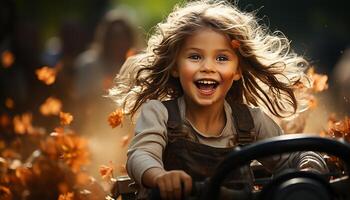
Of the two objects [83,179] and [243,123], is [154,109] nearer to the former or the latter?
[243,123]

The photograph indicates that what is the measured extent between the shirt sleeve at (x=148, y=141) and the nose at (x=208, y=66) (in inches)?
10.6

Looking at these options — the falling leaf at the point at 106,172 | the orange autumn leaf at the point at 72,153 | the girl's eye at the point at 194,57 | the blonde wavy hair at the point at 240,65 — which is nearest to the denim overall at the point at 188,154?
the girl's eye at the point at 194,57

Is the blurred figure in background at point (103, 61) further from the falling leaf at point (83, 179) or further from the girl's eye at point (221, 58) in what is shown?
the girl's eye at point (221, 58)

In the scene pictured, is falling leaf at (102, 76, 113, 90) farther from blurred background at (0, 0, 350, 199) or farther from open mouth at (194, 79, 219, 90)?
open mouth at (194, 79, 219, 90)

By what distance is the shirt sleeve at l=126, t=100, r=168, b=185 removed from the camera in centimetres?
498

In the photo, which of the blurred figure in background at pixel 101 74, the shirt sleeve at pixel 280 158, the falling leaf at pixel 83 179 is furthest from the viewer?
the blurred figure in background at pixel 101 74

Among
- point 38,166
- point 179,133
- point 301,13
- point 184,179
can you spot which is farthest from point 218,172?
point 301,13

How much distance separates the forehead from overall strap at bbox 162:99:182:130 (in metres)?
0.30

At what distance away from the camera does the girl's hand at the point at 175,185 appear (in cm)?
437

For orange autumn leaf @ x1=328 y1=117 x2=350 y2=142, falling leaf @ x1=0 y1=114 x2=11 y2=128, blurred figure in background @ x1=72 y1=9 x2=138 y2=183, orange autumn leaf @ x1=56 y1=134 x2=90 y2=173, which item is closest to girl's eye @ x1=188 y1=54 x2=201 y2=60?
orange autumn leaf @ x1=328 y1=117 x2=350 y2=142

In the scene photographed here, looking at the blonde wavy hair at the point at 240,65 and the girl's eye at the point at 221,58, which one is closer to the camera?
the girl's eye at the point at 221,58

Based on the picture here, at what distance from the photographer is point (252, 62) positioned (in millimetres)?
5898

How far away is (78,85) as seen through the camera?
11.4 metres

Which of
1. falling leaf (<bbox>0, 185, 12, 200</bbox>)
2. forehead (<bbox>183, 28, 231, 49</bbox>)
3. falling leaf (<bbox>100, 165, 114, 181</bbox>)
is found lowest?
falling leaf (<bbox>100, 165, 114, 181</bbox>)
